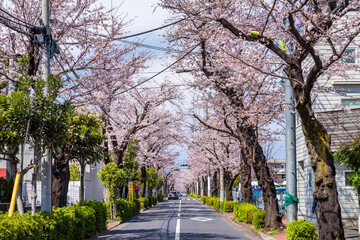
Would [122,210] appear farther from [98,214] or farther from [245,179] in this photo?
[98,214]

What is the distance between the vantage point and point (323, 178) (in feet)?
32.3

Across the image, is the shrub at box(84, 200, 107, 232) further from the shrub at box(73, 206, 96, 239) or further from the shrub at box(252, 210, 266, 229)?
the shrub at box(252, 210, 266, 229)

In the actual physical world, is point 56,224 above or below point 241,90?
below

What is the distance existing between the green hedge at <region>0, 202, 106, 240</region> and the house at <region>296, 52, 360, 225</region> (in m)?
8.69

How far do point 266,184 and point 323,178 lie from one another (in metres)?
7.45

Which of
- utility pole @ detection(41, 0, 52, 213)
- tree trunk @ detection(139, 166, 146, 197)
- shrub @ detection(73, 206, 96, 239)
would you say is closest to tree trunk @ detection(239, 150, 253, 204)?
shrub @ detection(73, 206, 96, 239)

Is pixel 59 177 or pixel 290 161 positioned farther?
pixel 59 177

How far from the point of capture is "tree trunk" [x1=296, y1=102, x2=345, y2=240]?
9.71 metres

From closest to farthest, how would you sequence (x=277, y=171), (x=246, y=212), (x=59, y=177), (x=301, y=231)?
(x=301, y=231) < (x=59, y=177) < (x=246, y=212) < (x=277, y=171)

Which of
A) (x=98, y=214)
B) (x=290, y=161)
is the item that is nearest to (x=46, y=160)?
(x=98, y=214)

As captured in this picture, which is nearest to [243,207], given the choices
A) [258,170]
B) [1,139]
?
[258,170]

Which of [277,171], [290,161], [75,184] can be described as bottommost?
[75,184]

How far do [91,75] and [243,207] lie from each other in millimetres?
10492

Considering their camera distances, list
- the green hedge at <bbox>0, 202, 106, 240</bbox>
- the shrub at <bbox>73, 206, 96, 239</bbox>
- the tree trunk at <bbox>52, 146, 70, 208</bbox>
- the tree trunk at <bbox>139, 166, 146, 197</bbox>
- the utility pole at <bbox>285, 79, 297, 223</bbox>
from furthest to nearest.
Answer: the tree trunk at <bbox>139, 166, 146, 197</bbox>
the tree trunk at <bbox>52, 146, 70, 208</bbox>
the shrub at <bbox>73, 206, 96, 239</bbox>
the utility pole at <bbox>285, 79, 297, 223</bbox>
the green hedge at <bbox>0, 202, 106, 240</bbox>
